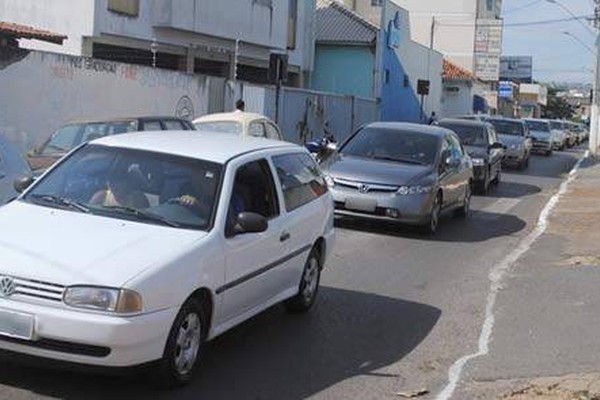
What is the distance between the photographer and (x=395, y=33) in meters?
43.8

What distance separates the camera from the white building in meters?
23.6

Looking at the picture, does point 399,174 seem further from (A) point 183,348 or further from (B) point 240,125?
(A) point 183,348

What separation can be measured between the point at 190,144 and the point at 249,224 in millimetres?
1088

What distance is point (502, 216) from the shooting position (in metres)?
18.1

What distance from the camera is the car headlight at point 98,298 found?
18.3 ft

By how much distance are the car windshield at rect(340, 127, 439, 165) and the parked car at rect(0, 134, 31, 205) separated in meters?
6.92

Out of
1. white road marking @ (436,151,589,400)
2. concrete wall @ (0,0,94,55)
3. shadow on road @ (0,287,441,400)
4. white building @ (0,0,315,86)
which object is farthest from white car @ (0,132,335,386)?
white building @ (0,0,315,86)

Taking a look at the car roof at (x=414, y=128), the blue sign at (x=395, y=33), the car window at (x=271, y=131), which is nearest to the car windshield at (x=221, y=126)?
the car window at (x=271, y=131)

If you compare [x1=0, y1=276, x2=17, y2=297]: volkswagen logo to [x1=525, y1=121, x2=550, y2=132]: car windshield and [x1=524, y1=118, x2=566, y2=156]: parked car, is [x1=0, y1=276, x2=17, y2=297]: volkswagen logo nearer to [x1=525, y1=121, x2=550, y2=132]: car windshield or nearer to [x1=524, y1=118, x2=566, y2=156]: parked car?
[x1=524, y1=118, x2=566, y2=156]: parked car

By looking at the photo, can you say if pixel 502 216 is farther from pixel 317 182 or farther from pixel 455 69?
pixel 455 69

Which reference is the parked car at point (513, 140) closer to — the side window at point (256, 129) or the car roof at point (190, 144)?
the side window at point (256, 129)

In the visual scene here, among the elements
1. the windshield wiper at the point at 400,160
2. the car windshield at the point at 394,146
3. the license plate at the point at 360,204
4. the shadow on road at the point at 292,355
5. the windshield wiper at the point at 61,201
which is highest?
the car windshield at the point at 394,146

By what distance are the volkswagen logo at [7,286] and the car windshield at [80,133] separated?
8252 mm

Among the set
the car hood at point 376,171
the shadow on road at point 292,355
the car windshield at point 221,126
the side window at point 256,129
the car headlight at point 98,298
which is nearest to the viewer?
the car headlight at point 98,298
